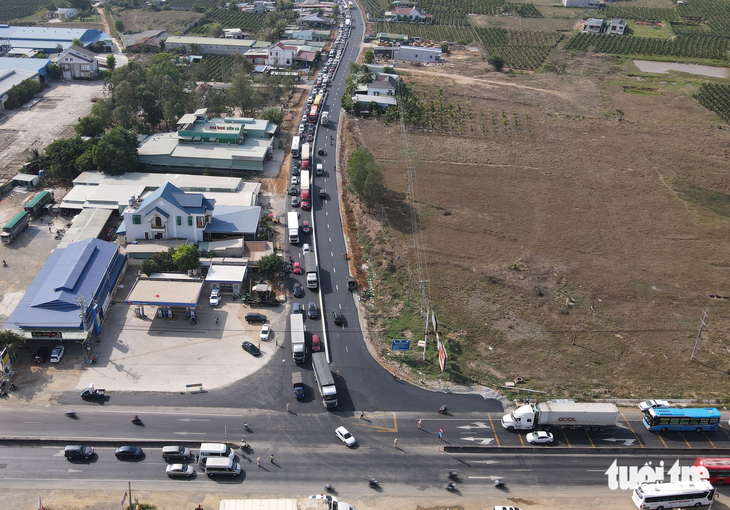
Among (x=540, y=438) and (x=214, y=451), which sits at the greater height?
(x=214, y=451)

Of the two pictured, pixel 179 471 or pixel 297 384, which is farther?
pixel 297 384

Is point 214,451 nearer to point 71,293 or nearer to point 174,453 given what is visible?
point 174,453

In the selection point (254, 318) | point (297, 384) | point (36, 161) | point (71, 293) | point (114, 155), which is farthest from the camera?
point (36, 161)

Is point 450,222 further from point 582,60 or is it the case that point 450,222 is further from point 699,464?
point 582,60

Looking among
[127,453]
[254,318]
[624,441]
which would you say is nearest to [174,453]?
[127,453]

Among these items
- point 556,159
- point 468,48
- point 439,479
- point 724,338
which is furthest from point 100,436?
A: point 468,48

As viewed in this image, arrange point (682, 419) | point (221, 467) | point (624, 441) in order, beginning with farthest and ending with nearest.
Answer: point (682, 419), point (624, 441), point (221, 467)
